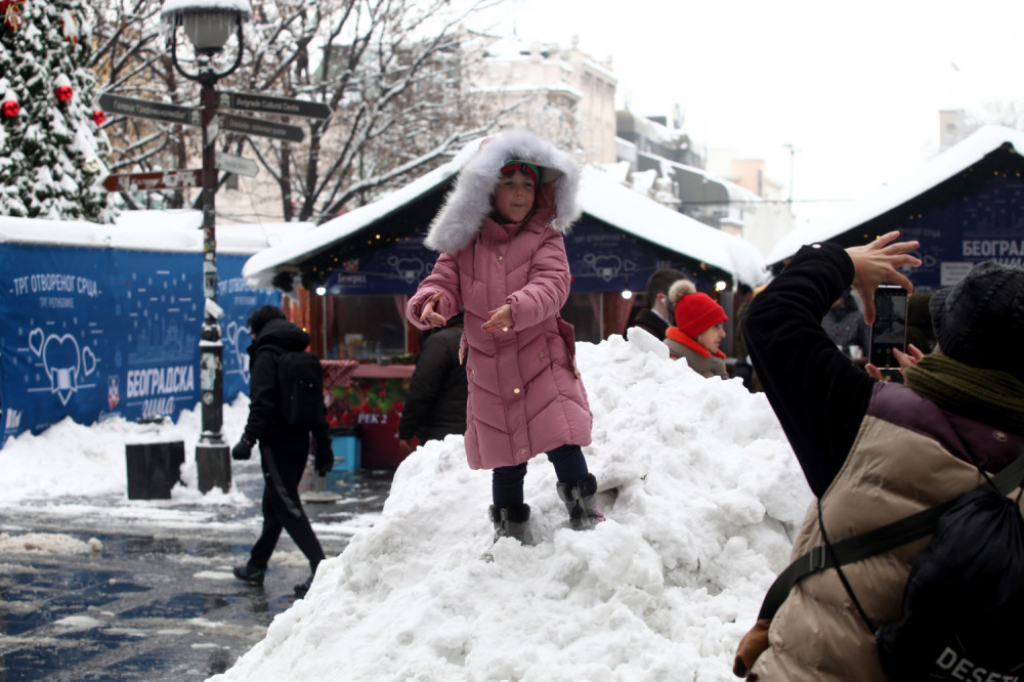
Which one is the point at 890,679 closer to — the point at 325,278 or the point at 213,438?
the point at 213,438

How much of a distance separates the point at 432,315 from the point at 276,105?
755cm

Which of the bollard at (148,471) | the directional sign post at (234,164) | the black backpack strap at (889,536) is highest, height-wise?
the directional sign post at (234,164)

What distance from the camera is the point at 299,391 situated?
6.79 metres

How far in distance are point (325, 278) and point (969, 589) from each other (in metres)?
12.0

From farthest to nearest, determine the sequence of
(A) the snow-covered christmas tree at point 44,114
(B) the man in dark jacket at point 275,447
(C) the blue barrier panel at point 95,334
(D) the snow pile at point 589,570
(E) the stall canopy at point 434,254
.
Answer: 1. (A) the snow-covered christmas tree at point 44,114
2. (E) the stall canopy at point 434,254
3. (C) the blue barrier panel at point 95,334
4. (B) the man in dark jacket at point 275,447
5. (D) the snow pile at point 589,570

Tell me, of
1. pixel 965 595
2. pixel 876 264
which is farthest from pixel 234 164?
pixel 965 595

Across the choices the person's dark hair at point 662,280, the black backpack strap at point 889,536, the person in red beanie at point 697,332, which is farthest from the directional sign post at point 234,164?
the black backpack strap at point 889,536

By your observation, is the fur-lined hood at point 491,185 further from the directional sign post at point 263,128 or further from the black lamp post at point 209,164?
the black lamp post at point 209,164

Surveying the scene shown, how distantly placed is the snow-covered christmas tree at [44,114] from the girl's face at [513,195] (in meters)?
11.3

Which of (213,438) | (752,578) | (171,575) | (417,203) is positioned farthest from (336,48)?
(752,578)

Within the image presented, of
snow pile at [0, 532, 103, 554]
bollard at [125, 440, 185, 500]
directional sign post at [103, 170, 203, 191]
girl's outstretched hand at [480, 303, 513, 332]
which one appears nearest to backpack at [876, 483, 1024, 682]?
girl's outstretched hand at [480, 303, 513, 332]

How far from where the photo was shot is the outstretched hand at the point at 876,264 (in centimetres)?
242

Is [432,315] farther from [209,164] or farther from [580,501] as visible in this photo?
[209,164]

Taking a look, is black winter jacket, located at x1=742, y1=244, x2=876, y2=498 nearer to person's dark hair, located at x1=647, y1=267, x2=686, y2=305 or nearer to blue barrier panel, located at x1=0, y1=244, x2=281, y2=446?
person's dark hair, located at x1=647, y1=267, x2=686, y2=305
